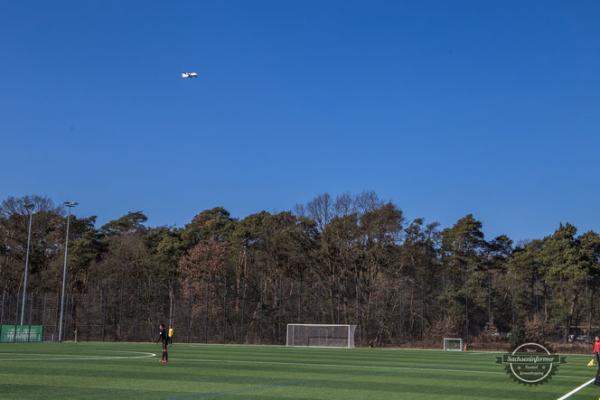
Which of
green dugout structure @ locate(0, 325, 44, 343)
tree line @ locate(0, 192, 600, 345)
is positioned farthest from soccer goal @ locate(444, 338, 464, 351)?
green dugout structure @ locate(0, 325, 44, 343)

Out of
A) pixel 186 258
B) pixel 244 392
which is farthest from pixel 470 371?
pixel 186 258

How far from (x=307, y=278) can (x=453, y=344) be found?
2178 cm

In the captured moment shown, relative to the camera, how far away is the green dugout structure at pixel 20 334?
179 ft

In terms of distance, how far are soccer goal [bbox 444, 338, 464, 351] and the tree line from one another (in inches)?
87.5

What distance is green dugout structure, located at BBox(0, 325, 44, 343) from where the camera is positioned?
179 ft

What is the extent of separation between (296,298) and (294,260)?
28.0ft

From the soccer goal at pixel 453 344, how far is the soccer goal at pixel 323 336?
8.18 m

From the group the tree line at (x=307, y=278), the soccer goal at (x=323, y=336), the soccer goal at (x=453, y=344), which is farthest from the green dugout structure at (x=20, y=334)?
the soccer goal at (x=453, y=344)

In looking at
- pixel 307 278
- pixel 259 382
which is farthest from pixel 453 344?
pixel 259 382

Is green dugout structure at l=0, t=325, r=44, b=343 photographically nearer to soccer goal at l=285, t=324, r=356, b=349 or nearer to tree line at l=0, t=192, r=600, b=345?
tree line at l=0, t=192, r=600, b=345

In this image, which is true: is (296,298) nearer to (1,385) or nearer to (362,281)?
(362,281)

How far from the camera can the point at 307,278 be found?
7481 cm

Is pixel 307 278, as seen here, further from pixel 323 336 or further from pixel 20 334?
pixel 20 334

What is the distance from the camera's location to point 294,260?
76.6m
